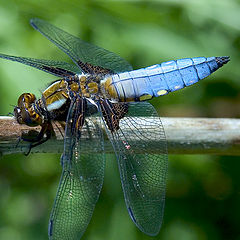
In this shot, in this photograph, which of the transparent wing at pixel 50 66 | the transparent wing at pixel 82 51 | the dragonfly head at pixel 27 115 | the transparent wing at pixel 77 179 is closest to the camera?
the transparent wing at pixel 77 179

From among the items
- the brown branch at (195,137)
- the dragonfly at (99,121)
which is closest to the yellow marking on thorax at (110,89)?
the dragonfly at (99,121)

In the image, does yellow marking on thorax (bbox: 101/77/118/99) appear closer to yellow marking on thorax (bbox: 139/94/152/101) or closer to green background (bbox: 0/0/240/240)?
yellow marking on thorax (bbox: 139/94/152/101)

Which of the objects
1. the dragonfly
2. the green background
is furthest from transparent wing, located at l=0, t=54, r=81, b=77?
the green background

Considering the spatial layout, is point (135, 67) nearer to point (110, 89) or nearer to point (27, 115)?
point (110, 89)

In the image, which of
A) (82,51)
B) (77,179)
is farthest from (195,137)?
(82,51)

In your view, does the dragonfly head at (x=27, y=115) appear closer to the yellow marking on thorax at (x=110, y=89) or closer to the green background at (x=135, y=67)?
the green background at (x=135, y=67)

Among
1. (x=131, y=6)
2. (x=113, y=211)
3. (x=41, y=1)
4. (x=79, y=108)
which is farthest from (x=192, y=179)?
(x=41, y=1)
